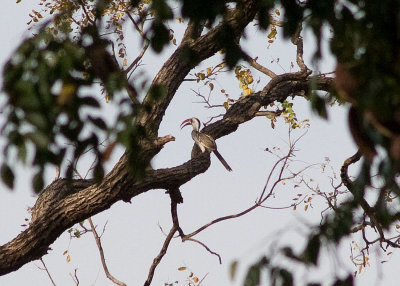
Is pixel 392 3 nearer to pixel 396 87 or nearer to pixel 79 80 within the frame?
pixel 396 87

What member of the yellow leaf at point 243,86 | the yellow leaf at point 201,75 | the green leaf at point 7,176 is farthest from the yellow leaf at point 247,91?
the green leaf at point 7,176

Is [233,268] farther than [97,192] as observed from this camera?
No

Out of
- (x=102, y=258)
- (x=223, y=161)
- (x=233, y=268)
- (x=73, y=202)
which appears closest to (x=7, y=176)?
(x=233, y=268)

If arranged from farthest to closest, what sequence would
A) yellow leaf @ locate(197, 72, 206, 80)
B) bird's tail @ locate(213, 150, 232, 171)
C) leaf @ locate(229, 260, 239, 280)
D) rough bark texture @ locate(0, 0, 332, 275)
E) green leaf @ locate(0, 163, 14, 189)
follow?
bird's tail @ locate(213, 150, 232, 171) → yellow leaf @ locate(197, 72, 206, 80) → rough bark texture @ locate(0, 0, 332, 275) → green leaf @ locate(0, 163, 14, 189) → leaf @ locate(229, 260, 239, 280)

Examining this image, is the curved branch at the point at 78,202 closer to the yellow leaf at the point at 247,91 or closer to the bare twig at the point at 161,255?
the bare twig at the point at 161,255

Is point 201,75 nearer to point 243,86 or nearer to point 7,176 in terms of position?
point 243,86

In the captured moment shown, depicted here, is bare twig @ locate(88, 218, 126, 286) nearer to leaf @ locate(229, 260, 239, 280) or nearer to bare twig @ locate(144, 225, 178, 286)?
bare twig @ locate(144, 225, 178, 286)

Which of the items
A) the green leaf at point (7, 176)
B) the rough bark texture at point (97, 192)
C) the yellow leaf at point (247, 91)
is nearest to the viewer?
the green leaf at point (7, 176)

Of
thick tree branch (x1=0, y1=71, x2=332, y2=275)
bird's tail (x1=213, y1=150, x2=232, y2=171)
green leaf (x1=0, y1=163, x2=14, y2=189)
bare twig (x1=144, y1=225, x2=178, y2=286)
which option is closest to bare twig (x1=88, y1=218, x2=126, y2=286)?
bare twig (x1=144, y1=225, x2=178, y2=286)

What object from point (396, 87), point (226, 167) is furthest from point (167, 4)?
point (226, 167)

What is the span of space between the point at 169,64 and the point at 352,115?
436 cm

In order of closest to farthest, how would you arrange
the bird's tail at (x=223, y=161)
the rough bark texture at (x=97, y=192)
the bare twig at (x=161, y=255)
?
1. the rough bark texture at (x=97, y=192)
2. the bare twig at (x=161, y=255)
3. the bird's tail at (x=223, y=161)

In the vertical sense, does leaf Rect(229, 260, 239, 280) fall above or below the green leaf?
below

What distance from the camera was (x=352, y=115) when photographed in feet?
7.97
